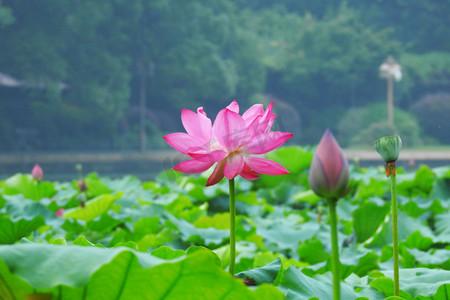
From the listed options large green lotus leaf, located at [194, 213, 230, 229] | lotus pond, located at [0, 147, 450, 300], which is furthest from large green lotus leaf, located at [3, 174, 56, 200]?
large green lotus leaf, located at [194, 213, 230, 229]

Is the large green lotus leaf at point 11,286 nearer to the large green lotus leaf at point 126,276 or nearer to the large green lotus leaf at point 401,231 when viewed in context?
the large green lotus leaf at point 126,276

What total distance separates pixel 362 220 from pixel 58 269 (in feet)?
1.95

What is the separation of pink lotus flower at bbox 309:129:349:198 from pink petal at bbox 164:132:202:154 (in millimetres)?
107

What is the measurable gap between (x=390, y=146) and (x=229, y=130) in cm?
10

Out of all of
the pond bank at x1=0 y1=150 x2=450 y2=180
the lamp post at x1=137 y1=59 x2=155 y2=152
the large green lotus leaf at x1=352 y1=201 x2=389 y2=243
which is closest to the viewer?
the large green lotus leaf at x1=352 y1=201 x2=389 y2=243

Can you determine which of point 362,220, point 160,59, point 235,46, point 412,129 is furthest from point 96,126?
point 362,220

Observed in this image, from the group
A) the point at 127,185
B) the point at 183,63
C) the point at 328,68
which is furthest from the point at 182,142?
the point at 328,68

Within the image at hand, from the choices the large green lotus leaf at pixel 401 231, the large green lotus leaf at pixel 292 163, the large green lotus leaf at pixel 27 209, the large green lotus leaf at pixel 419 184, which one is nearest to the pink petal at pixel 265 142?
the large green lotus leaf at pixel 401 231

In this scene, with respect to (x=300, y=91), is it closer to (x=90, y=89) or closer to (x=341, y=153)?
(x=90, y=89)

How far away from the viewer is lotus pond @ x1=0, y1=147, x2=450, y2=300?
0.23 metres

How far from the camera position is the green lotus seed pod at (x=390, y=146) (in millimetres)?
305

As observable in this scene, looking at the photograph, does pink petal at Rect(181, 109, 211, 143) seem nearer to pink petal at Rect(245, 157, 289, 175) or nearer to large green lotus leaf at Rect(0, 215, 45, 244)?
pink petal at Rect(245, 157, 289, 175)

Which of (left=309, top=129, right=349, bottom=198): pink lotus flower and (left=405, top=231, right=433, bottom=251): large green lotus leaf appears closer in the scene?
(left=309, top=129, right=349, bottom=198): pink lotus flower

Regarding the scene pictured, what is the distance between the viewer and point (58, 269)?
22 centimetres
